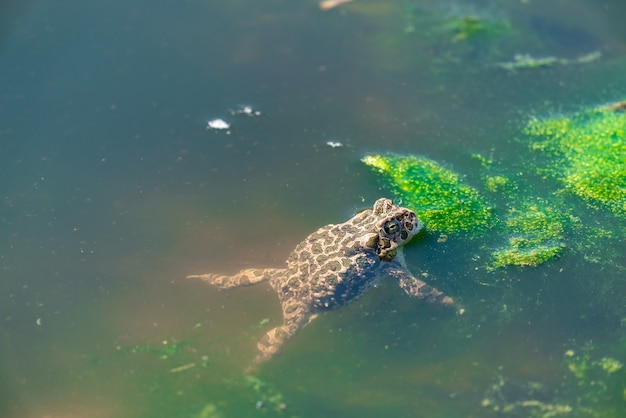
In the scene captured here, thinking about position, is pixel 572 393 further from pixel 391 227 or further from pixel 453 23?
pixel 453 23

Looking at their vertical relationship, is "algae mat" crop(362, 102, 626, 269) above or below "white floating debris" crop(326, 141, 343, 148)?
below

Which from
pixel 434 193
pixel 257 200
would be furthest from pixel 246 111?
pixel 434 193

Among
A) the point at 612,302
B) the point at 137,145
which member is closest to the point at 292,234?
the point at 137,145

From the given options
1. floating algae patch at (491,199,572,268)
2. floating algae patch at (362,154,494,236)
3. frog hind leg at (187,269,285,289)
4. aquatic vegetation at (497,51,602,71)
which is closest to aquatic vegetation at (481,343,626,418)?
floating algae patch at (491,199,572,268)

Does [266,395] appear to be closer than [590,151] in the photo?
Yes

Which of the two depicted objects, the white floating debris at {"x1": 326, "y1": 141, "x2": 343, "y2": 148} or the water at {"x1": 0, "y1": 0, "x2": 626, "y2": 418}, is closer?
the water at {"x1": 0, "y1": 0, "x2": 626, "y2": 418}

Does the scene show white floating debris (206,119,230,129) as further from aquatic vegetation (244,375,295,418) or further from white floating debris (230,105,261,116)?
aquatic vegetation (244,375,295,418)
